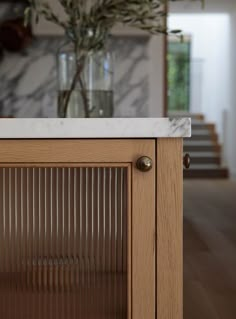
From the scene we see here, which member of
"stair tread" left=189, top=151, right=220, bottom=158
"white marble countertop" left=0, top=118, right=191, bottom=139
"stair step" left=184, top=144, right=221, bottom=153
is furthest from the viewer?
"stair step" left=184, top=144, right=221, bottom=153

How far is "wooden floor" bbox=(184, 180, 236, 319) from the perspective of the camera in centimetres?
200

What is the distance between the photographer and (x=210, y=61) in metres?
10.8

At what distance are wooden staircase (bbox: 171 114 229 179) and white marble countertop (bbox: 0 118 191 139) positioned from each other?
7.15 m

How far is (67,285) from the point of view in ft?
3.33

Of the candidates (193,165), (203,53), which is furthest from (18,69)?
(203,53)

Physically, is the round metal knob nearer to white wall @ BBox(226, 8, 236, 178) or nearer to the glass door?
the glass door

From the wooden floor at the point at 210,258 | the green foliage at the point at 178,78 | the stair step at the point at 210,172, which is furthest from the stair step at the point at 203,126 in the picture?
the wooden floor at the point at 210,258

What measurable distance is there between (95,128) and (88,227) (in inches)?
6.6

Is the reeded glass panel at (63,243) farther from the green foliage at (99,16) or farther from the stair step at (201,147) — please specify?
the stair step at (201,147)

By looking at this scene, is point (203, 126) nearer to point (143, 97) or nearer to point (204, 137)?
point (204, 137)

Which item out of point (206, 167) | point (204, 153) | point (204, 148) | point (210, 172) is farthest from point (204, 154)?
point (210, 172)

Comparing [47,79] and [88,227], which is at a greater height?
[47,79]

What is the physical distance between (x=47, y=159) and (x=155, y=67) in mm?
2230

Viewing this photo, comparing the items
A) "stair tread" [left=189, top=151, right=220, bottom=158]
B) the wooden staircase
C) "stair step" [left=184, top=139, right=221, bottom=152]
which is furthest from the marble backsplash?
"stair step" [left=184, top=139, right=221, bottom=152]
